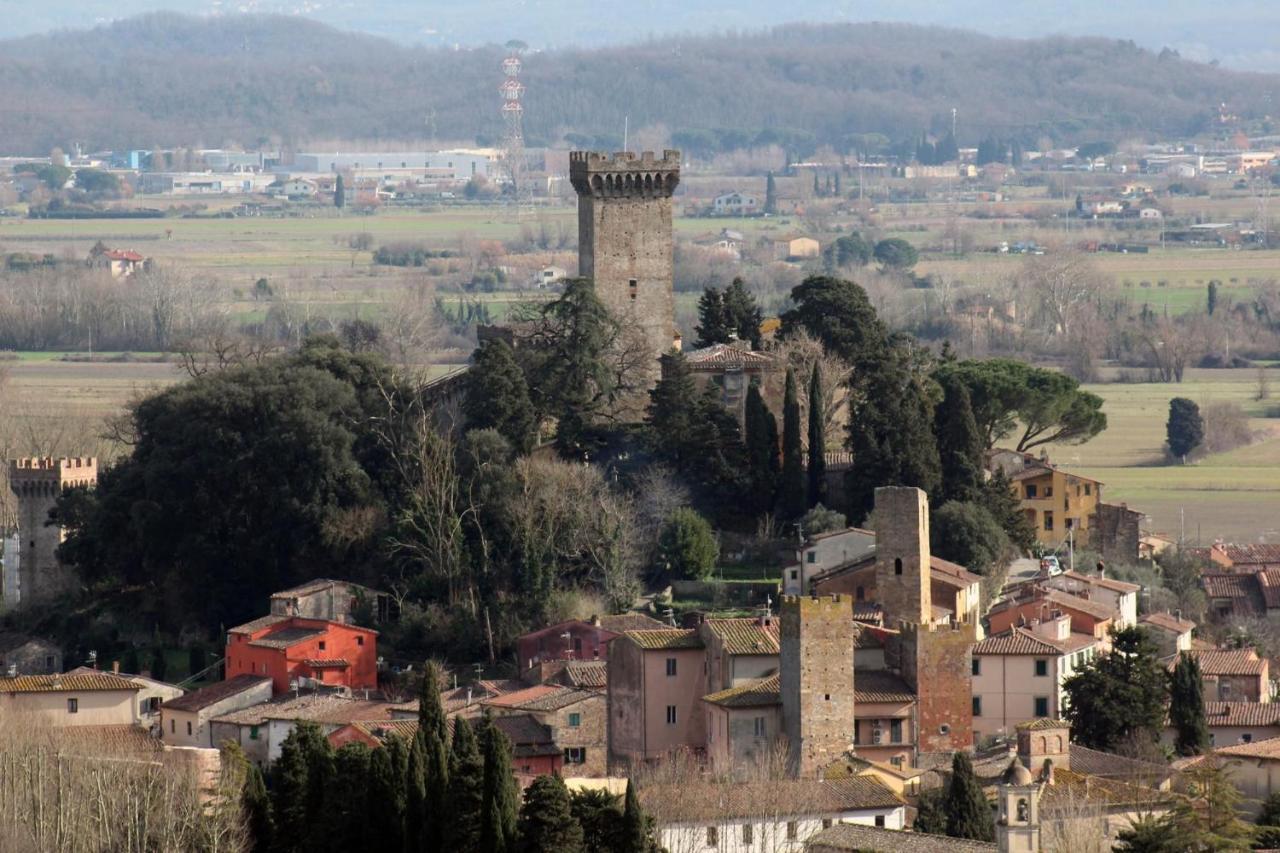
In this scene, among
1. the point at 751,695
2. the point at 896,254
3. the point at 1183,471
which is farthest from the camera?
the point at 896,254

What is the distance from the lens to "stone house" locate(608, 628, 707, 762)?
4191cm

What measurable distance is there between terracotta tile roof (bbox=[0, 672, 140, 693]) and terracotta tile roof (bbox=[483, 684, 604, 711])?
5.62 m

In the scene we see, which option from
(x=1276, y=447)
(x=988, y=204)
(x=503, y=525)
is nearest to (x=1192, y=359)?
(x=1276, y=447)

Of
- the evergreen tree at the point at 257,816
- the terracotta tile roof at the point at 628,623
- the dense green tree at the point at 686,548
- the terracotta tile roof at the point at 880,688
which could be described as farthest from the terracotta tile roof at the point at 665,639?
the evergreen tree at the point at 257,816

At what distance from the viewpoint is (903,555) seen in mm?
44188

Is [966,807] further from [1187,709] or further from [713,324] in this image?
[713,324]

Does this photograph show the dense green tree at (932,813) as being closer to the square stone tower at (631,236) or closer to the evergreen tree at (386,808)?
the evergreen tree at (386,808)

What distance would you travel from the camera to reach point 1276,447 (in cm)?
8025

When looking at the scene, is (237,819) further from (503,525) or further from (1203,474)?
(1203,474)

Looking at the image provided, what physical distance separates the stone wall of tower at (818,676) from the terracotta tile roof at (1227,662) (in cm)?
688

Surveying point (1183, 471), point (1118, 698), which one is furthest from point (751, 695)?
point (1183, 471)

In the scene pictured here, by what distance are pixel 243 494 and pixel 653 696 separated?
1099cm

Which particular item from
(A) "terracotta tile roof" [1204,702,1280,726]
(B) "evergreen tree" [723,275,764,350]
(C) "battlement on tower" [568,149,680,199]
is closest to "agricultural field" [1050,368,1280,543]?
(B) "evergreen tree" [723,275,764,350]

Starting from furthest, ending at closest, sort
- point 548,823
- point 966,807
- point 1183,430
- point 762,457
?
point 1183,430 < point 762,457 < point 966,807 < point 548,823
